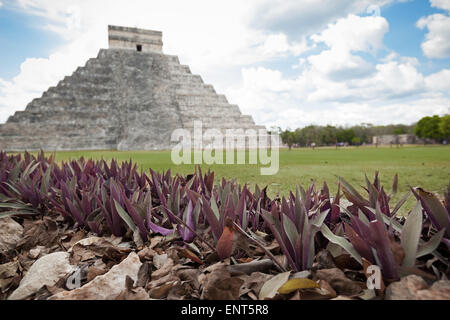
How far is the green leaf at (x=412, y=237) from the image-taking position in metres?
0.96

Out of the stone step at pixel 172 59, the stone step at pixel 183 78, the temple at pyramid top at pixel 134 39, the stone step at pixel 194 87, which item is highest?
the temple at pyramid top at pixel 134 39

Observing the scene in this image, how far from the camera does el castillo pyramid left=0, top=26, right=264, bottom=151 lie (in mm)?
24172

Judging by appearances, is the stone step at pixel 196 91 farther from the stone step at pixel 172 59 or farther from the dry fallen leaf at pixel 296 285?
the dry fallen leaf at pixel 296 285

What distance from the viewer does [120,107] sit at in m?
28.4

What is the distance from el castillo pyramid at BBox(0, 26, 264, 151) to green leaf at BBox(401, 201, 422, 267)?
23102mm

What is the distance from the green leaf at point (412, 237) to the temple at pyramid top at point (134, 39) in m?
37.0

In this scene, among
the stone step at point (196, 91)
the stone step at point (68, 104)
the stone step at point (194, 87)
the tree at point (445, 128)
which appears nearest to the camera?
the stone step at point (68, 104)

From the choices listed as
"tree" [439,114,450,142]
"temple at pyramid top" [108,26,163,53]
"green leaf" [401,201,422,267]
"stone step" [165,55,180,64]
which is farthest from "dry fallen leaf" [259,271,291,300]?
"tree" [439,114,450,142]

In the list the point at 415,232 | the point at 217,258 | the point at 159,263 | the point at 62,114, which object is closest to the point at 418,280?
the point at 415,232

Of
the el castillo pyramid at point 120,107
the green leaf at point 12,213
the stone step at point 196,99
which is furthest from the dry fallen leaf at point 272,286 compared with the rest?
the stone step at point 196,99

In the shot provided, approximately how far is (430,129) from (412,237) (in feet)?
202

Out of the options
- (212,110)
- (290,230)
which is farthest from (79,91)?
(290,230)

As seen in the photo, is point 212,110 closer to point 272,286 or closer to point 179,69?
point 179,69

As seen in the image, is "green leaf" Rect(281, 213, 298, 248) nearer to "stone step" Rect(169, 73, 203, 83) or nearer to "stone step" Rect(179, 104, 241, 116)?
"stone step" Rect(179, 104, 241, 116)
